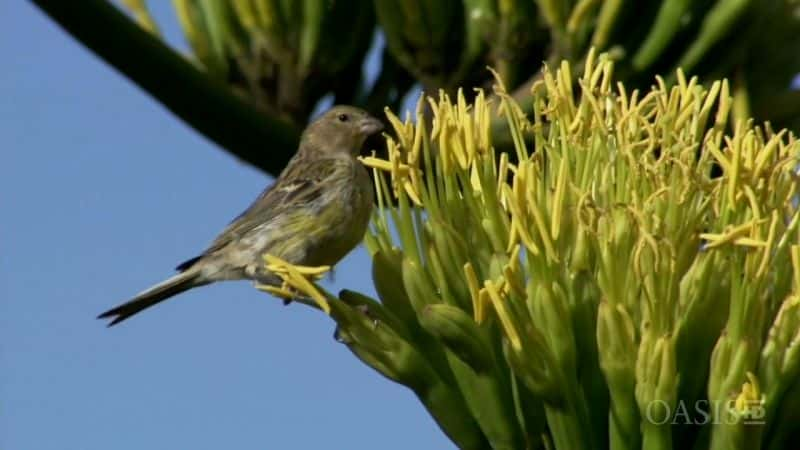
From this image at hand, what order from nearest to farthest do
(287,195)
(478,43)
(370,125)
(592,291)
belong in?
(592,291) → (478,43) → (287,195) → (370,125)

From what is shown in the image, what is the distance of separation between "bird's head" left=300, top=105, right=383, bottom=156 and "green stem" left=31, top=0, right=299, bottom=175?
1.09 m

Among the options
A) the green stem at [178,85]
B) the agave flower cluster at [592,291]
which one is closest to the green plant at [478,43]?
the green stem at [178,85]

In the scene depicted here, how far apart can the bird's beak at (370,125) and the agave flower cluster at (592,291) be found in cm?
289

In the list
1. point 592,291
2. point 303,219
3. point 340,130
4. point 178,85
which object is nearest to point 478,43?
point 303,219

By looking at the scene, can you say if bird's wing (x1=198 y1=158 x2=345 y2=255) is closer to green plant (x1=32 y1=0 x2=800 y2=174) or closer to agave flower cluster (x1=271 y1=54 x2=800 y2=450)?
green plant (x1=32 y1=0 x2=800 y2=174)

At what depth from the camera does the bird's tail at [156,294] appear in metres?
7.13

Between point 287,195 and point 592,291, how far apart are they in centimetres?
329

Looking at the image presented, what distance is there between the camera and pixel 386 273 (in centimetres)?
477

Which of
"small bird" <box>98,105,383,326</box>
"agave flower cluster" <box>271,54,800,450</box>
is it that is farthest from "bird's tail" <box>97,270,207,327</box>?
"agave flower cluster" <box>271,54,800,450</box>

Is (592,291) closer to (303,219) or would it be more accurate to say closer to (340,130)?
(303,219)

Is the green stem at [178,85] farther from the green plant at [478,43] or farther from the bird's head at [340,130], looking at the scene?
the bird's head at [340,130]

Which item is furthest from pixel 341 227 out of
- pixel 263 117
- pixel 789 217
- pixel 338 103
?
pixel 789 217

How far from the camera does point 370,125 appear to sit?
7.87 metres

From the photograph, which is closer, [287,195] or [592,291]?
[592,291]
